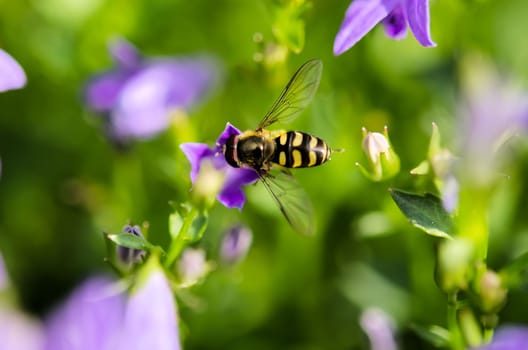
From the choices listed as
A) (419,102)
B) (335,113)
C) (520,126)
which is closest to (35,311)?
(335,113)

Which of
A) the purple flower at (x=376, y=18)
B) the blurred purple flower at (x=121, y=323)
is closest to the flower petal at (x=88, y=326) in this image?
the blurred purple flower at (x=121, y=323)

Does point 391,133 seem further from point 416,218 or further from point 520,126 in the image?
point 416,218

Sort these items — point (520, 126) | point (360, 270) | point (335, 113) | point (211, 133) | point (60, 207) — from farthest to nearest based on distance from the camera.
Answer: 1. point (60, 207)
2. point (211, 133)
3. point (360, 270)
4. point (335, 113)
5. point (520, 126)

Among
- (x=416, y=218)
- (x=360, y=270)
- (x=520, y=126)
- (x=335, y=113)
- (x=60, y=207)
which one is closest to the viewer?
(x=416, y=218)

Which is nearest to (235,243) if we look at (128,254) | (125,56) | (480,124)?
(128,254)

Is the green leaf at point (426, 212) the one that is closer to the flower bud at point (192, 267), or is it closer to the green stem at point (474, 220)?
the green stem at point (474, 220)

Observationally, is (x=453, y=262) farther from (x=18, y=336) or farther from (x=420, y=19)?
(x=18, y=336)
